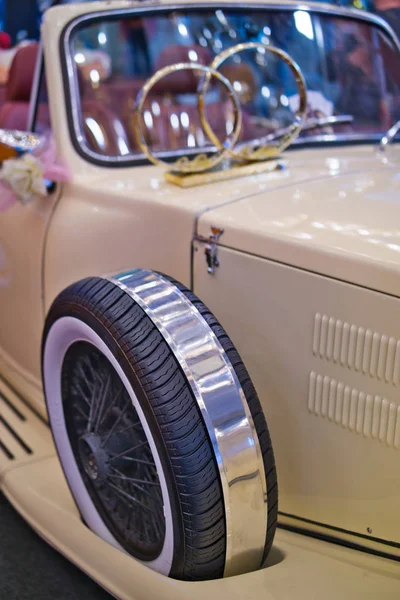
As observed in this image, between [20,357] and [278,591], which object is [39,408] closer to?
[20,357]

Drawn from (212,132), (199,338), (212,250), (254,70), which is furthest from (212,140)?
(254,70)

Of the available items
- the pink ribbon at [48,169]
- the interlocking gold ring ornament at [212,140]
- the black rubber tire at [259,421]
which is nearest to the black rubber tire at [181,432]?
the black rubber tire at [259,421]

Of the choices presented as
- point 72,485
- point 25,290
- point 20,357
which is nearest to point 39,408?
point 20,357

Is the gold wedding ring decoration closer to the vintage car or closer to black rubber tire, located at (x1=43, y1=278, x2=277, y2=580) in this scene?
the vintage car

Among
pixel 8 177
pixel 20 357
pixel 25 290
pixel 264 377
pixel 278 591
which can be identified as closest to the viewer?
pixel 278 591

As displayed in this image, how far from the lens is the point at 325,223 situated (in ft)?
4.43

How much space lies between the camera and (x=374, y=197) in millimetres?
1492

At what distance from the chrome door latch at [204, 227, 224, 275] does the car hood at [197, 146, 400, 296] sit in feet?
0.04

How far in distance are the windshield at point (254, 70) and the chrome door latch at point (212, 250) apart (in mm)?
734

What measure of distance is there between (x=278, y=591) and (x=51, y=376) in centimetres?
72

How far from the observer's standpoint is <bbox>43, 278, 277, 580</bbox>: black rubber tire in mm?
1208

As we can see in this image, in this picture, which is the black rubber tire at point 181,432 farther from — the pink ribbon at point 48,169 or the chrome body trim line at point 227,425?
the pink ribbon at point 48,169

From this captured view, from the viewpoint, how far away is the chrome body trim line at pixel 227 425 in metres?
1.22

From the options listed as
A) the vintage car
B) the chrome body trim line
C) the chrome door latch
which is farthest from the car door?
the chrome body trim line
